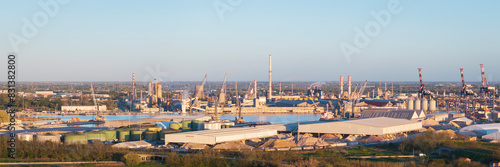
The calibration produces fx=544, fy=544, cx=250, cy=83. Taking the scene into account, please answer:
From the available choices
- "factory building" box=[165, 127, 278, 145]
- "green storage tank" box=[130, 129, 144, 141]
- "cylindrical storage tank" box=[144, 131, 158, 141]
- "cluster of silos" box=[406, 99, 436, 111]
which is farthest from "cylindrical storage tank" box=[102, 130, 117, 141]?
"cluster of silos" box=[406, 99, 436, 111]

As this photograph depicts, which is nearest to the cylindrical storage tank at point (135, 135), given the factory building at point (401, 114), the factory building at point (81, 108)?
the factory building at point (401, 114)

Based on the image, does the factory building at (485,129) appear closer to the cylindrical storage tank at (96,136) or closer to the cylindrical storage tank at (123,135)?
the cylindrical storage tank at (123,135)

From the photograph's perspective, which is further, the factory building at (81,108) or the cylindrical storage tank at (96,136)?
the factory building at (81,108)

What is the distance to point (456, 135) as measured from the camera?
1494cm

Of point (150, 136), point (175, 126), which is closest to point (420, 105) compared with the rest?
point (175, 126)

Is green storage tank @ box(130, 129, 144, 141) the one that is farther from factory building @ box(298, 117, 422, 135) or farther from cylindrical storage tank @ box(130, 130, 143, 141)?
factory building @ box(298, 117, 422, 135)

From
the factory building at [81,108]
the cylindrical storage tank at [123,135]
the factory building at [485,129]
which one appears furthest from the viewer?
the factory building at [81,108]

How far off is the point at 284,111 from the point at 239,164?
912 inches

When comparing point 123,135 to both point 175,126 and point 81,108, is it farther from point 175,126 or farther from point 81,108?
point 81,108

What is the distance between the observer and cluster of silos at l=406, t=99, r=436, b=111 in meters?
29.7

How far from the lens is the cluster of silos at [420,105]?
29703 mm

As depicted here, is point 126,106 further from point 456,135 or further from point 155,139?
point 456,135

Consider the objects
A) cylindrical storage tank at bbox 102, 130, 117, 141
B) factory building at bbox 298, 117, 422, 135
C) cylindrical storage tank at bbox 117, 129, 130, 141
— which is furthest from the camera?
factory building at bbox 298, 117, 422, 135

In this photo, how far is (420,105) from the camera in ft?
99.6
